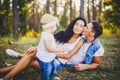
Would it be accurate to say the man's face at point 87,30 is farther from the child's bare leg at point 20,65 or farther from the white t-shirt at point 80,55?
the child's bare leg at point 20,65

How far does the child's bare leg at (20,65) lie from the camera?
2.76 meters

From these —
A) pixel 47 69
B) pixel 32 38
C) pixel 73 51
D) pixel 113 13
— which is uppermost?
pixel 113 13

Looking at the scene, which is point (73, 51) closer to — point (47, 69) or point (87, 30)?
point (87, 30)

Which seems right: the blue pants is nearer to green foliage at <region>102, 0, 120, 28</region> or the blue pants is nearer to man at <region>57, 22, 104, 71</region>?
man at <region>57, 22, 104, 71</region>

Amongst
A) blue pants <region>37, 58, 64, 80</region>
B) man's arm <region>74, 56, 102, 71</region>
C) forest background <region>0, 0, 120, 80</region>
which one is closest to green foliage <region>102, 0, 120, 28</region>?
forest background <region>0, 0, 120, 80</region>

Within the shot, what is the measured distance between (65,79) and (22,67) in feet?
2.05

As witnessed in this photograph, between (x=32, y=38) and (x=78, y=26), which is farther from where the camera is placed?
(x=32, y=38)

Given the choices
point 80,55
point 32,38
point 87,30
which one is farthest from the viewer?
point 32,38

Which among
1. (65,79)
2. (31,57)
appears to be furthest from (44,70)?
(65,79)

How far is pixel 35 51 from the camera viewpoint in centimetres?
296

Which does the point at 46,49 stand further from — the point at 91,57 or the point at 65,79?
the point at 91,57

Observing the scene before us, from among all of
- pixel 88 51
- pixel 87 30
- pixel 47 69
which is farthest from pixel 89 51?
pixel 47 69

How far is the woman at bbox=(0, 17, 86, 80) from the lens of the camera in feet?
9.22

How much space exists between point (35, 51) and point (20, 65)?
27 centimetres
